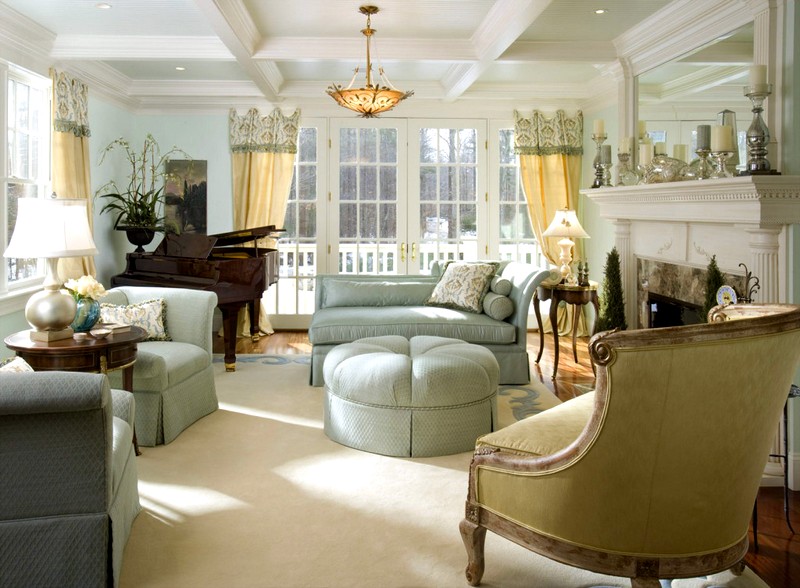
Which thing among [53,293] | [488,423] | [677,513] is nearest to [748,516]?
[677,513]

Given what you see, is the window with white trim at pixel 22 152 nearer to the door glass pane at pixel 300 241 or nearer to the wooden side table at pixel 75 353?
the wooden side table at pixel 75 353

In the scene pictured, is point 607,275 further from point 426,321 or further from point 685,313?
point 426,321

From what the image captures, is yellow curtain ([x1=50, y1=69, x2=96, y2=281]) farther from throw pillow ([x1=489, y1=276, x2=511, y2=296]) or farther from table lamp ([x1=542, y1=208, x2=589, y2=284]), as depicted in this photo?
table lamp ([x1=542, y1=208, x2=589, y2=284])

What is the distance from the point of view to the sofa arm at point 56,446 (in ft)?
7.72

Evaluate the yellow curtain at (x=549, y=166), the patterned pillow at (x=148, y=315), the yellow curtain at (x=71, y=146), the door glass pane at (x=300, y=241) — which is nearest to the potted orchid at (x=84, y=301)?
the patterned pillow at (x=148, y=315)

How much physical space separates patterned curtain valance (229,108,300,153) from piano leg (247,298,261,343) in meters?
1.75

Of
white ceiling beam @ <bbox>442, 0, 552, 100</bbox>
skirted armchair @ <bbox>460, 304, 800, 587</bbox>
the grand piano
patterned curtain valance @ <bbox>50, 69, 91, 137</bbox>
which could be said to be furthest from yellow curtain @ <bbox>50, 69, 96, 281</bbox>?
skirted armchair @ <bbox>460, 304, 800, 587</bbox>

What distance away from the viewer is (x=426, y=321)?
5875 millimetres

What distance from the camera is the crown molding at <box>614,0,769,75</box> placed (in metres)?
4.32

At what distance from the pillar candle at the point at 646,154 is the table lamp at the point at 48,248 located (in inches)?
150

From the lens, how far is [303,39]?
6008 mm

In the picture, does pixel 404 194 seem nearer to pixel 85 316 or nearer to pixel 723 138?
pixel 723 138

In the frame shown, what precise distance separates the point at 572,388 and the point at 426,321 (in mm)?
1246

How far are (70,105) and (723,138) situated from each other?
5161 mm
